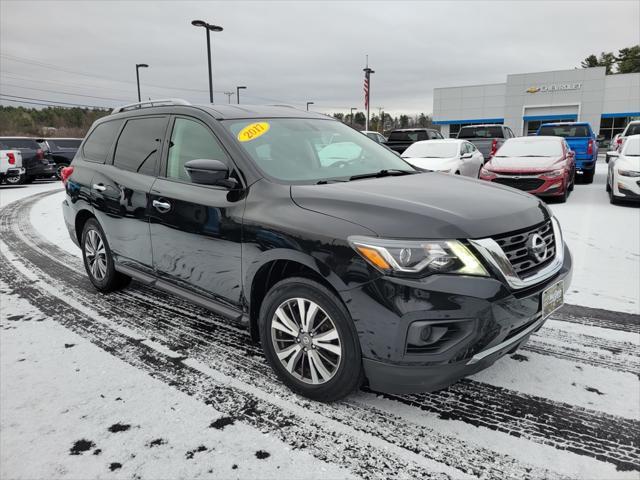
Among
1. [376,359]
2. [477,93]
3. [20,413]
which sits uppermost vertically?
[477,93]

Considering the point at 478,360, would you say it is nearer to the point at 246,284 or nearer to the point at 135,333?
the point at 246,284

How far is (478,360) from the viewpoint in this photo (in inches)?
94.5

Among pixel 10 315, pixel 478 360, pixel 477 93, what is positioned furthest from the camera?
pixel 477 93

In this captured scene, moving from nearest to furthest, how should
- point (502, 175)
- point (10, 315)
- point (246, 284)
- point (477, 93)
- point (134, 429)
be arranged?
point (134, 429)
point (246, 284)
point (10, 315)
point (502, 175)
point (477, 93)

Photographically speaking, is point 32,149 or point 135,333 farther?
point 32,149

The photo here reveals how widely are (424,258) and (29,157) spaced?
1970 cm

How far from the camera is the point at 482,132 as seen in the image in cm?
2072

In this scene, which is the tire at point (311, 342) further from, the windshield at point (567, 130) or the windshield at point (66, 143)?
the windshield at point (66, 143)

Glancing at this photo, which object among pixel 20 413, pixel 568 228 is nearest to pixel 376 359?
pixel 20 413

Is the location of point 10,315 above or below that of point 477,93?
below

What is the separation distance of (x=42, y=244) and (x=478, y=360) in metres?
7.14

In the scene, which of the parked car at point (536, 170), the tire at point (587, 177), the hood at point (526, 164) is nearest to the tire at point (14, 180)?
the parked car at point (536, 170)

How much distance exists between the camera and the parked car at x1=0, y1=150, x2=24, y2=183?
16.3 metres

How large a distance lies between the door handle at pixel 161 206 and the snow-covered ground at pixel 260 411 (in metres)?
→ 1.04
